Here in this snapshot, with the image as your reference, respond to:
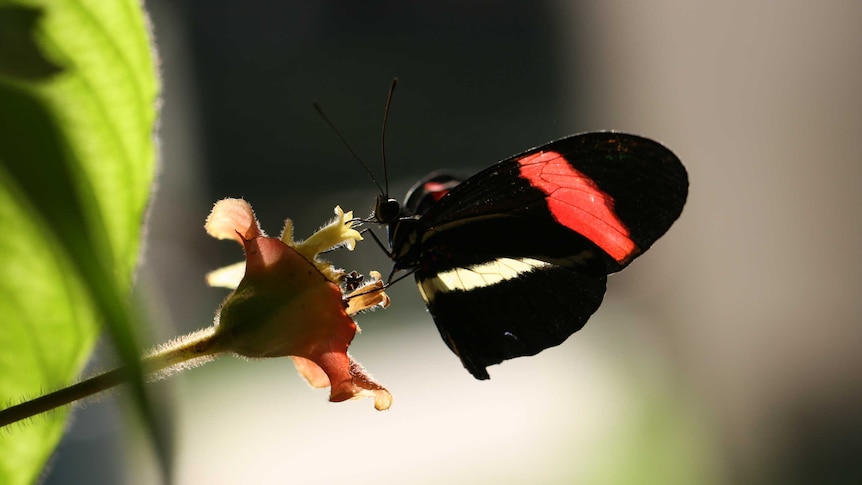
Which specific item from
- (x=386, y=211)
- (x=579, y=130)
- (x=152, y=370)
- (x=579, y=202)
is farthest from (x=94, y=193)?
(x=579, y=130)

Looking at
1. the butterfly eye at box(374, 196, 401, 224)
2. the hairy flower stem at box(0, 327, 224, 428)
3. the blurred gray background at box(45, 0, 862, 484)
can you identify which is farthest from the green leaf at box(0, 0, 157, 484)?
the blurred gray background at box(45, 0, 862, 484)

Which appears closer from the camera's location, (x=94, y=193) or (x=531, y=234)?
(x=94, y=193)

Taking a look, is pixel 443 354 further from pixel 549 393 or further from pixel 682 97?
pixel 682 97

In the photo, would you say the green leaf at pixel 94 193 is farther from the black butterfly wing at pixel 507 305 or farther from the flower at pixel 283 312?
the black butterfly wing at pixel 507 305

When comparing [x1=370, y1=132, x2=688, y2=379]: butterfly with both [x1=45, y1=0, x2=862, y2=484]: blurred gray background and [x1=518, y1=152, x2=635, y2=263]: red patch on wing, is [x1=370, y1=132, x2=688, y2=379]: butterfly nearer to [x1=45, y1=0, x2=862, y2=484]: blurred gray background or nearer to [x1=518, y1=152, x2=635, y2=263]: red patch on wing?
[x1=518, y1=152, x2=635, y2=263]: red patch on wing

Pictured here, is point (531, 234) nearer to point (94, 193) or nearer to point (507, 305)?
point (507, 305)

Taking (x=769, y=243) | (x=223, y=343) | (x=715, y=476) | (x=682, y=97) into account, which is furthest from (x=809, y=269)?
(x=223, y=343)
